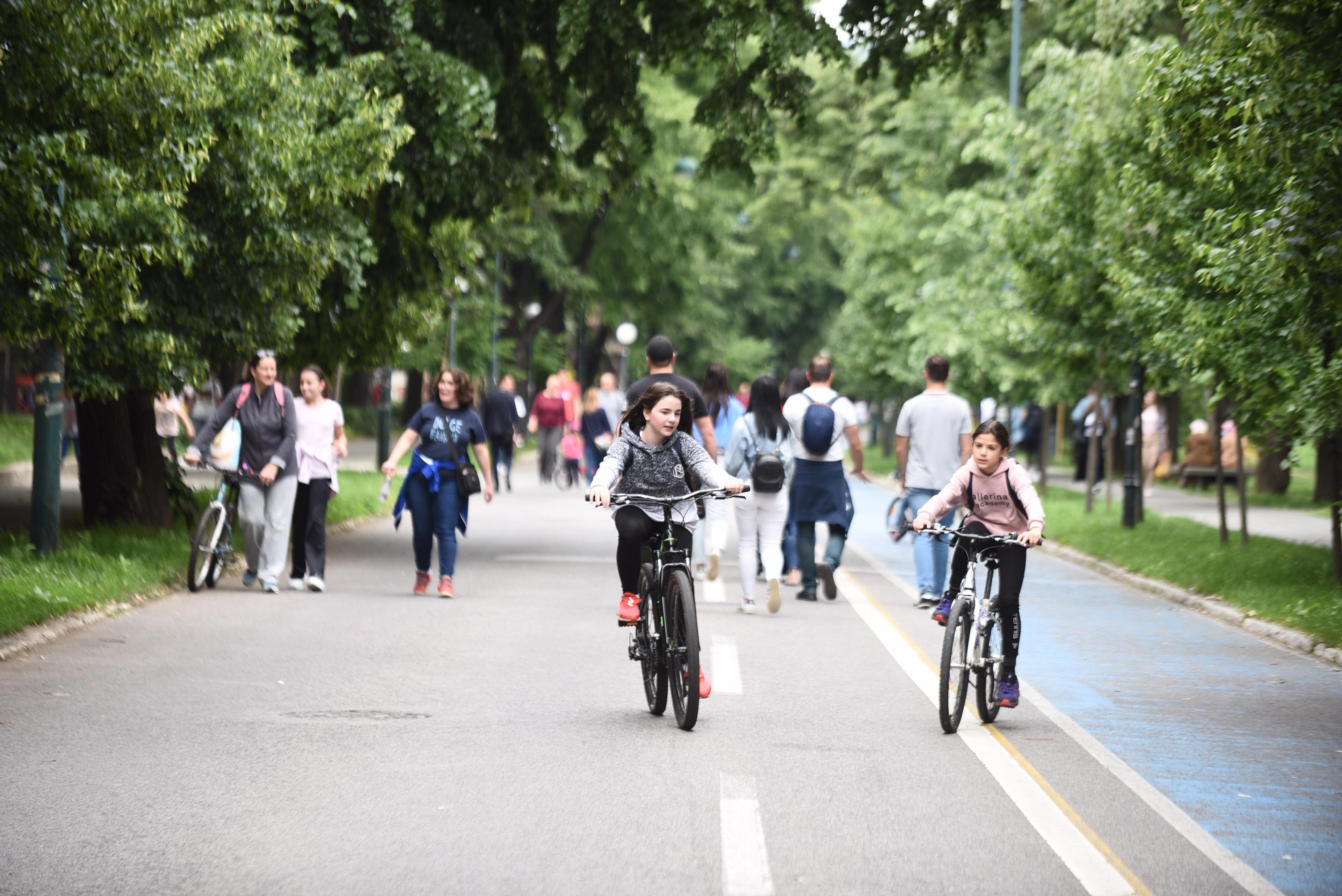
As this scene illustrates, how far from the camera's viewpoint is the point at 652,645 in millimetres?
7836

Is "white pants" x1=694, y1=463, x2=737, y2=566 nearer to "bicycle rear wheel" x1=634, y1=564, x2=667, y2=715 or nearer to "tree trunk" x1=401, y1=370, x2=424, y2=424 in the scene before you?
"bicycle rear wheel" x1=634, y1=564, x2=667, y2=715

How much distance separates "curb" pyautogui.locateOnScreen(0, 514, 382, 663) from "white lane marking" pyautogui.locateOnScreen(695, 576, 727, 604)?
4.08 m

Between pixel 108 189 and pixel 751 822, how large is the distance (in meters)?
6.75

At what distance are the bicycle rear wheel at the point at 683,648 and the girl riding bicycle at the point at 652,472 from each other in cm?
29

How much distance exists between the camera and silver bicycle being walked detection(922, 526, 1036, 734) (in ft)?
24.5

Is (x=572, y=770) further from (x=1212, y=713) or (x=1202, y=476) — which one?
(x=1202, y=476)

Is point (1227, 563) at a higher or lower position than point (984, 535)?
lower

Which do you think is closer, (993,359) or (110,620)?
(110,620)

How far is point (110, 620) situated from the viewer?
35.4ft

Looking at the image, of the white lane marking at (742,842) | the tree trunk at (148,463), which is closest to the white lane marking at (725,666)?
the white lane marking at (742,842)

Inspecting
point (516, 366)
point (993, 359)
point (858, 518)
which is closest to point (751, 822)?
point (858, 518)

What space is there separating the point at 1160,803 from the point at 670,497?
2663 mm

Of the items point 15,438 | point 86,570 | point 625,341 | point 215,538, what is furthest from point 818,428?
point 625,341

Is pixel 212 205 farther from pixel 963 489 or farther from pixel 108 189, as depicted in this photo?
pixel 963 489
